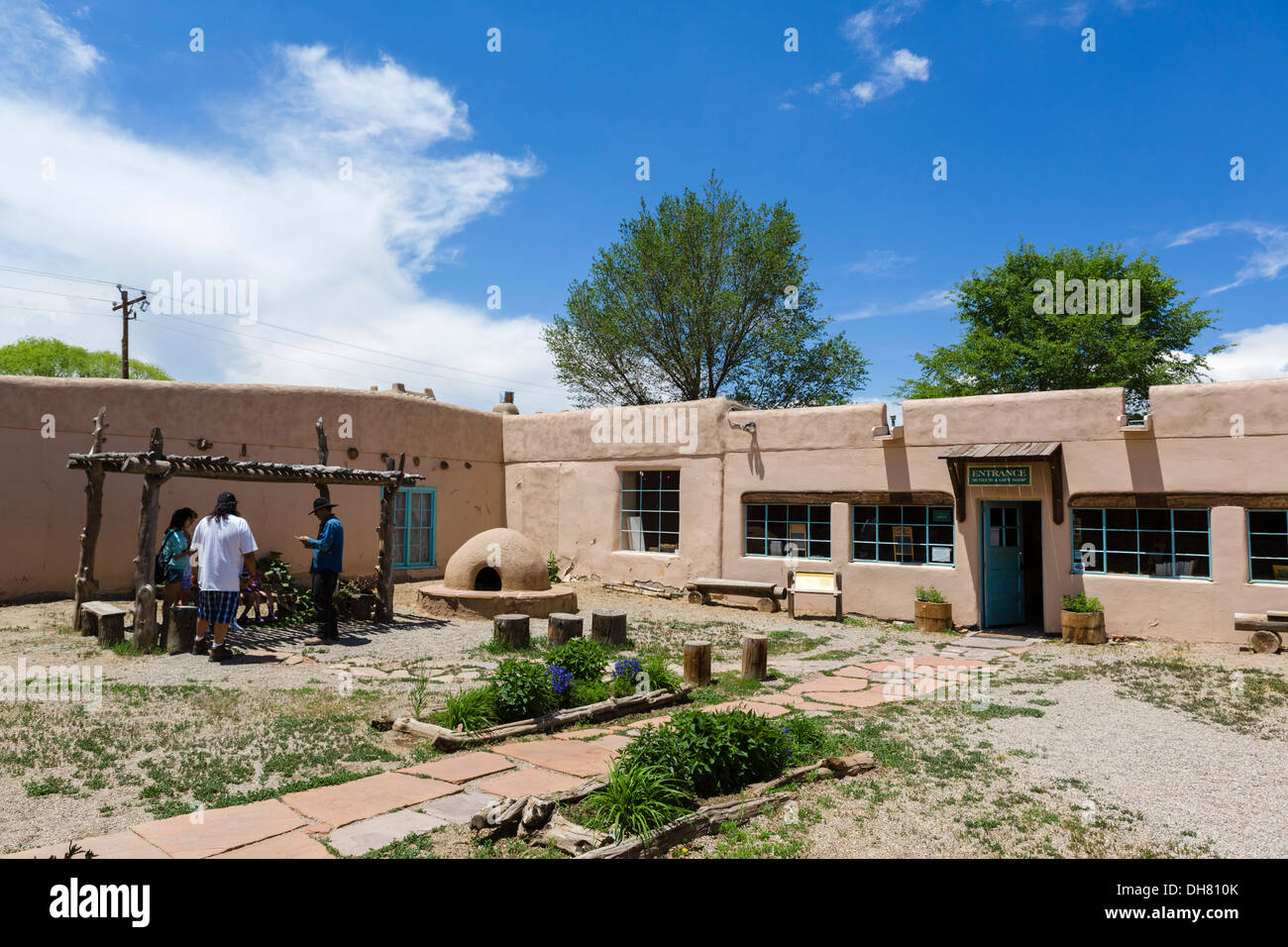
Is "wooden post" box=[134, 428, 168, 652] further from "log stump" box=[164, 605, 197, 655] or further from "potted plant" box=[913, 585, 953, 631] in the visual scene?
"potted plant" box=[913, 585, 953, 631]

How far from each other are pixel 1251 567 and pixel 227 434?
15.7 m

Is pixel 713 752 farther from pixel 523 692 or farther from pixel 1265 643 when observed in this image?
pixel 1265 643

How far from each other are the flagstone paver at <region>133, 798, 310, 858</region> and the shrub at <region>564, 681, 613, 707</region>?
2.66m

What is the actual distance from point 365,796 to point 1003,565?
1085cm

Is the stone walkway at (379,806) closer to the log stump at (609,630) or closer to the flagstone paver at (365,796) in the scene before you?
the flagstone paver at (365,796)

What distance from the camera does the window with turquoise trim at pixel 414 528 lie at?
53.2ft

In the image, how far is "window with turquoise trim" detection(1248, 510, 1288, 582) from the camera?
1035cm

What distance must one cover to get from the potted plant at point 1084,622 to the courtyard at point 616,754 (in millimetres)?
1402

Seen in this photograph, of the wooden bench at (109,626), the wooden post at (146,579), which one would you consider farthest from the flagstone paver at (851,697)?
the wooden bench at (109,626)

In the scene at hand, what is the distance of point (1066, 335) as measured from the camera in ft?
94.4

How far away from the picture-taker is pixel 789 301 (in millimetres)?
28984

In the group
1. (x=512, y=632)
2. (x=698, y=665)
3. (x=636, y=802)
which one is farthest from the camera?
(x=512, y=632)

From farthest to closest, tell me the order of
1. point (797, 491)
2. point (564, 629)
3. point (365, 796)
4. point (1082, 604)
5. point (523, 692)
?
1. point (797, 491)
2. point (1082, 604)
3. point (564, 629)
4. point (523, 692)
5. point (365, 796)

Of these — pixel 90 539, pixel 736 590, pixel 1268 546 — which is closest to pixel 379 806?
pixel 90 539
